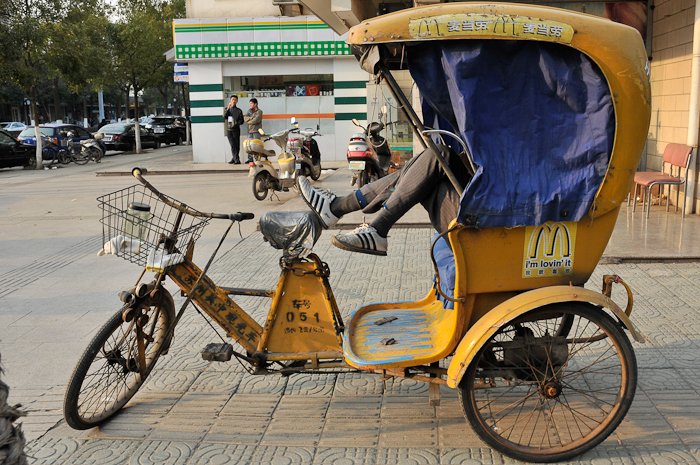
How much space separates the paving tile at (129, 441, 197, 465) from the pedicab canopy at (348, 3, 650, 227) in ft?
6.12

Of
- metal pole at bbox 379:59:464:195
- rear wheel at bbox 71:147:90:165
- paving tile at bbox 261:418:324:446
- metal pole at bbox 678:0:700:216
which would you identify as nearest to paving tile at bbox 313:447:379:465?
paving tile at bbox 261:418:324:446

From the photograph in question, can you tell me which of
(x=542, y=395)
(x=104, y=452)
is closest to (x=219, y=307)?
(x=104, y=452)

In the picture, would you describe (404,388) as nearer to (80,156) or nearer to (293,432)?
(293,432)

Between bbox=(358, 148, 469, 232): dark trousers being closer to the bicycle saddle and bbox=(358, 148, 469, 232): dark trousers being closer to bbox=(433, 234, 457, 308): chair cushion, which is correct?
bbox=(433, 234, 457, 308): chair cushion

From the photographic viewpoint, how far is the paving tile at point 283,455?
3244mm

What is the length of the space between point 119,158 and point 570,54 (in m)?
23.8

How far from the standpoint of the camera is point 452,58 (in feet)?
9.93

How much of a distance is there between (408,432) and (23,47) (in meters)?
19.7

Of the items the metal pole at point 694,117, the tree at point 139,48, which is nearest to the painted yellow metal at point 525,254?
the metal pole at point 694,117

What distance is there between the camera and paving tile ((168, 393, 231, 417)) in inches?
149

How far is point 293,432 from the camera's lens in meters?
3.54

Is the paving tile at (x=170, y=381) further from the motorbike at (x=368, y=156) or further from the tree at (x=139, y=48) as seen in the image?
the tree at (x=139, y=48)

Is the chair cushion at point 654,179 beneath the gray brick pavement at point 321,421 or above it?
above

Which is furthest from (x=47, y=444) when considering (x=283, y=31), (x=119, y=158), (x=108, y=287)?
(x=119, y=158)
